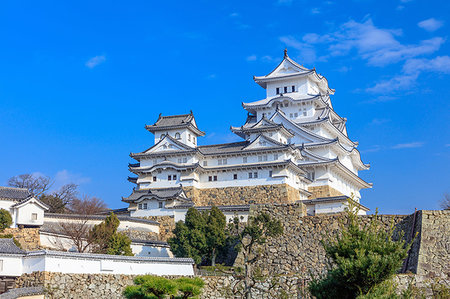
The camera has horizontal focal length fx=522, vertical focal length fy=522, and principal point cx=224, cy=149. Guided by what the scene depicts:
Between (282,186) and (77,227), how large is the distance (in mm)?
15968

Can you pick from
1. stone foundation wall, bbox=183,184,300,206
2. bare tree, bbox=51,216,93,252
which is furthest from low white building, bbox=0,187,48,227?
stone foundation wall, bbox=183,184,300,206

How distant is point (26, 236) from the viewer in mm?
30562

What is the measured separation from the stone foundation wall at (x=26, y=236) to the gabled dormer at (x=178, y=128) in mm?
17613

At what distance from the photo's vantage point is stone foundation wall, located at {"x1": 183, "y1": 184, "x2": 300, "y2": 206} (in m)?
40.9

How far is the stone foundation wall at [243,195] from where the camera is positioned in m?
40.9

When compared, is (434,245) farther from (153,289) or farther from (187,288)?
(153,289)

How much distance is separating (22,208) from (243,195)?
56.7 ft

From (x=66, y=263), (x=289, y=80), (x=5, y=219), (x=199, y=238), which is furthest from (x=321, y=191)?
(x=66, y=263)

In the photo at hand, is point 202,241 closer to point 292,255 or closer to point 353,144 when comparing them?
point 292,255

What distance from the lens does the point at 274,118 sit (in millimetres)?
48594

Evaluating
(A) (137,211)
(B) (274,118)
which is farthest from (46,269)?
(B) (274,118)

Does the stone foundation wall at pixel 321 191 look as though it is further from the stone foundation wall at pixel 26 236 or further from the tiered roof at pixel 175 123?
the stone foundation wall at pixel 26 236

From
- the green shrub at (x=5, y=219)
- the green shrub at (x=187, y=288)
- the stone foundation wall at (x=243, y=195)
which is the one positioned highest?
the stone foundation wall at (x=243, y=195)

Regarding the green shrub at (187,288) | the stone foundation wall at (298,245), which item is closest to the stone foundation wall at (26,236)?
the stone foundation wall at (298,245)
